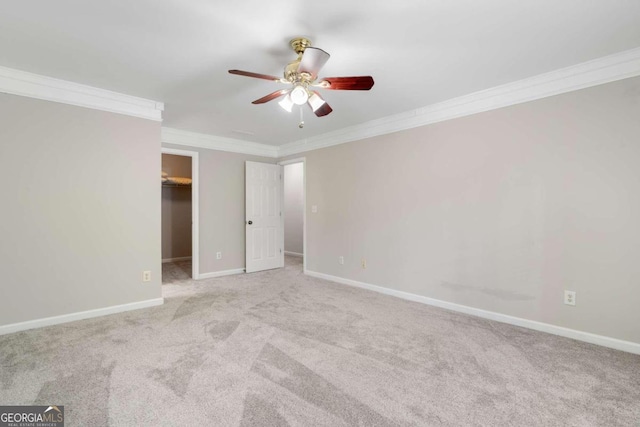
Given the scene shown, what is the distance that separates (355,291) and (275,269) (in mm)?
1996

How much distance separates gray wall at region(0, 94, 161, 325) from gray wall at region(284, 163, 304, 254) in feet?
13.8

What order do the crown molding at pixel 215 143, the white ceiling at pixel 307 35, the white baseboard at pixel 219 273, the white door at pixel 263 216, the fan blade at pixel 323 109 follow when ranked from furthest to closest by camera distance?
the white door at pixel 263 216
the white baseboard at pixel 219 273
the crown molding at pixel 215 143
the fan blade at pixel 323 109
the white ceiling at pixel 307 35

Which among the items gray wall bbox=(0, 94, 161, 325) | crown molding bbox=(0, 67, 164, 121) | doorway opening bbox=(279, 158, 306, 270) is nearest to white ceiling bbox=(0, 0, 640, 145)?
crown molding bbox=(0, 67, 164, 121)

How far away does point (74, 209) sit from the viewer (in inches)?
121

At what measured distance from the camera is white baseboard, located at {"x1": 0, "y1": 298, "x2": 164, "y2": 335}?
2768 millimetres

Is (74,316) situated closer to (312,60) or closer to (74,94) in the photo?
(74,94)

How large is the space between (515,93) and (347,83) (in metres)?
1.91

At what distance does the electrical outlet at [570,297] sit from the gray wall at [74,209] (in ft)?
14.1

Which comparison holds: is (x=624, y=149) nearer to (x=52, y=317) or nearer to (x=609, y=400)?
(x=609, y=400)

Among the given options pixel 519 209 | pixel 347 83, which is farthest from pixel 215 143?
pixel 519 209

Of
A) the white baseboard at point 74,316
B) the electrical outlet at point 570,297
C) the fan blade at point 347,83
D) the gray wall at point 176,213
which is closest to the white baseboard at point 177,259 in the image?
the gray wall at point 176,213

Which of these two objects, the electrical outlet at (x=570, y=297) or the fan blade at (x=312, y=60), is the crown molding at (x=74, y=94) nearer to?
the fan blade at (x=312, y=60)

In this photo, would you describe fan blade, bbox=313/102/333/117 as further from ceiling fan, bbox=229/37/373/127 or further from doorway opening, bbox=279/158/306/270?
doorway opening, bbox=279/158/306/270

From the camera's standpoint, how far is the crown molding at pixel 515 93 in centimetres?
243
